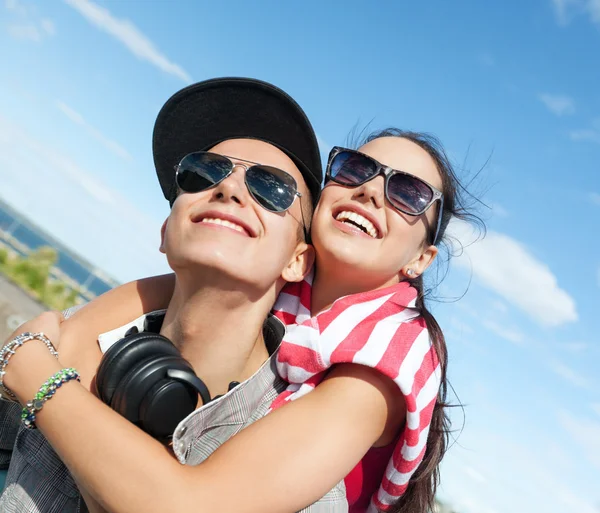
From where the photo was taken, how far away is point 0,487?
3.01 metres

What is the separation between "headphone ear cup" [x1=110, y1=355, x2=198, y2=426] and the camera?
2.38 m

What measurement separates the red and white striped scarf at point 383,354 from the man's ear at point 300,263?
331 millimetres

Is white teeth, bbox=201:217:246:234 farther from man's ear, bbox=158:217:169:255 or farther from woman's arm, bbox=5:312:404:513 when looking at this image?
woman's arm, bbox=5:312:404:513

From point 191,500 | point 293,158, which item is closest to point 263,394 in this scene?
point 191,500

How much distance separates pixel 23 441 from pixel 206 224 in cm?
133

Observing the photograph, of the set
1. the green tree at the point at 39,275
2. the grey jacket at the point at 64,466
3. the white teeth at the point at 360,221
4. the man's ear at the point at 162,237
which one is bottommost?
the green tree at the point at 39,275

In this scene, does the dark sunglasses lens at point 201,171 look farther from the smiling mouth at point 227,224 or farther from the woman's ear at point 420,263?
the woman's ear at point 420,263

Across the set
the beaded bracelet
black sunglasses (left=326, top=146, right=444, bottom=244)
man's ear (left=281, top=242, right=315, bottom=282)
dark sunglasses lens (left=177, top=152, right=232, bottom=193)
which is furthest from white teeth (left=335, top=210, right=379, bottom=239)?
the beaded bracelet

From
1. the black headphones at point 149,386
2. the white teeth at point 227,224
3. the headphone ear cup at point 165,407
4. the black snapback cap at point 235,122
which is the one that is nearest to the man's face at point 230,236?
the white teeth at point 227,224

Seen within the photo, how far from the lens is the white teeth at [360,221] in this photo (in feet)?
10.0

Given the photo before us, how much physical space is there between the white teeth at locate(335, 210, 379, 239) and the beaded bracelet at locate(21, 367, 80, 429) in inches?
58.8

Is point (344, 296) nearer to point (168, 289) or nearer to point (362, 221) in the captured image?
point (362, 221)

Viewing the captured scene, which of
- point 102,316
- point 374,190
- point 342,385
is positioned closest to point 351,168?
point 374,190

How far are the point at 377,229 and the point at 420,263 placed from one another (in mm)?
415
